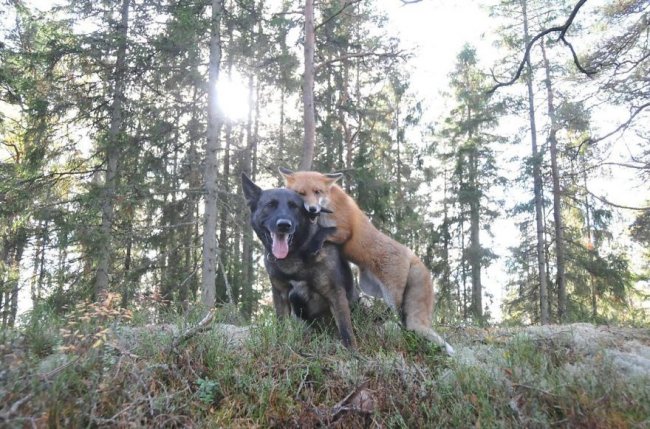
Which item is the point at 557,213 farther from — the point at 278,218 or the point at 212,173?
the point at 278,218

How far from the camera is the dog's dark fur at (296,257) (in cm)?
531

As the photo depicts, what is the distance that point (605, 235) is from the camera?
885 inches

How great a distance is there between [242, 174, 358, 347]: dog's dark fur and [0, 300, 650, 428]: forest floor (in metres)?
0.50

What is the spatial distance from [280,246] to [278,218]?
32cm

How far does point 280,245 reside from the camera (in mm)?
5262

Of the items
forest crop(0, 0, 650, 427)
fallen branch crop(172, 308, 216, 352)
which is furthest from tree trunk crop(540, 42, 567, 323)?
fallen branch crop(172, 308, 216, 352)

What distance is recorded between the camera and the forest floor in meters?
3.20

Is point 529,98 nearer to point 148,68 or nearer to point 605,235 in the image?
point 605,235

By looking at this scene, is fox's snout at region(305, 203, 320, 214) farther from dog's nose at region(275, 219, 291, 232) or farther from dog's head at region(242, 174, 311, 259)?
dog's nose at region(275, 219, 291, 232)

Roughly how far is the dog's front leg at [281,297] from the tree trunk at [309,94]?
8643mm

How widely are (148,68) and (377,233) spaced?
1283 cm

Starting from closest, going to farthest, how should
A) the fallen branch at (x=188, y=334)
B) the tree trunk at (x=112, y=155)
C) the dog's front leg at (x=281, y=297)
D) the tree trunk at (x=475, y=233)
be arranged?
the fallen branch at (x=188, y=334) → the dog's front leg at (x=281, y=297) → the tree trunk at (x=112, y=155) → the tree trunk at (x=475, y=233)

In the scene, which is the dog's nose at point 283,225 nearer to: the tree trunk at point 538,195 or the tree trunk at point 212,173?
the tree trunk at point 212,173

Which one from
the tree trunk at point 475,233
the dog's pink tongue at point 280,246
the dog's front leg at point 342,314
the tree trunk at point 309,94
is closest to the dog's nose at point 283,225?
the dog's pink tongue at point 280,246
